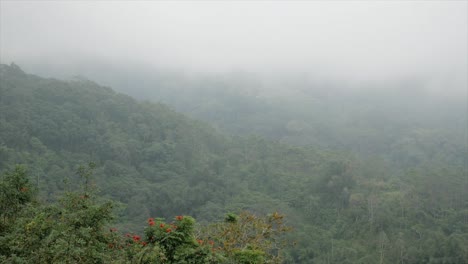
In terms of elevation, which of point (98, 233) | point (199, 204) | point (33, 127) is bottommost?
point (199, 204)

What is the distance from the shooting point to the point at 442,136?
82875 mm

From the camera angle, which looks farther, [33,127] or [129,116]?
[129,116]

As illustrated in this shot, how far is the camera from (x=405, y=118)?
4097 inches

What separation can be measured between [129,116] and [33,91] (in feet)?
37.3

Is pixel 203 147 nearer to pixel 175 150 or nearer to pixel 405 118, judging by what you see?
pixel 175 150

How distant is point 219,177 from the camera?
50.8m

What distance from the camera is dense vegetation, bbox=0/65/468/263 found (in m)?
38.2

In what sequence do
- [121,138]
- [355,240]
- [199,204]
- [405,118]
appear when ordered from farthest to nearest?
[405,118] < [121,138] < [199,204] < [355,240]

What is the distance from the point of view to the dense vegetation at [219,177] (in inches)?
1502

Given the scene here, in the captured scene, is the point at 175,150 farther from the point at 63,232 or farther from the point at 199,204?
the point at 63,232

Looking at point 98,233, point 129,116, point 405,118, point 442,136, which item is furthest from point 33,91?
point 405,118

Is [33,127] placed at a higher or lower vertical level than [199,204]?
higher

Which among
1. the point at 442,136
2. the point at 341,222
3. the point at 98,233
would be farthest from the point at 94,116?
the point at 442,136

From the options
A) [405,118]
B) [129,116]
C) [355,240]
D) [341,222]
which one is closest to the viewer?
[355,240]
